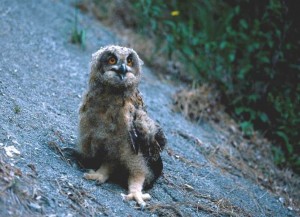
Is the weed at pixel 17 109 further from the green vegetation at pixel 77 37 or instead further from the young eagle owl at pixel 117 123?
the green vegetation at pixel 77 37

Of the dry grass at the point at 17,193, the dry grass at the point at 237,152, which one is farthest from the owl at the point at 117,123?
the dry grass at the point at 237,152

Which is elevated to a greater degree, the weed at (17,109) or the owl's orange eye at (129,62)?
the owl's orange eye at (129,62)

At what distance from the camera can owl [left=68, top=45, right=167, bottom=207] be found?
4.46 meters

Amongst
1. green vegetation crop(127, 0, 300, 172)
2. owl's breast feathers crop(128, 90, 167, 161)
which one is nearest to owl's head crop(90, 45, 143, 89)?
owl's breast feathers crop(128, 90, 167, 161)

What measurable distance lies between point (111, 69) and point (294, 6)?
205 inches

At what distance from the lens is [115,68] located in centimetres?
441

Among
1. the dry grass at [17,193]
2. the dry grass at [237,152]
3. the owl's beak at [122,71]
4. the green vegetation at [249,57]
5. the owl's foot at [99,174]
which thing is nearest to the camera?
the dry grass at [17,193]

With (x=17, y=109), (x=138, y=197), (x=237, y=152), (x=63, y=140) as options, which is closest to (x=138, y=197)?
(x=138, y=197)

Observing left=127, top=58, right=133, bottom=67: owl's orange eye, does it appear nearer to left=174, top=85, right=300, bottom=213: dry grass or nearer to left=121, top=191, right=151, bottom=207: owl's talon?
left=121, top=191, right=151, bottom=207: owl's talon

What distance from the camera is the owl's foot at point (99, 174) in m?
4.62

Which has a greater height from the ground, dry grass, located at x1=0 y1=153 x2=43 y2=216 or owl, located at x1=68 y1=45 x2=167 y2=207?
owl, located at x1=68 y1=45 x2=167 y2=207

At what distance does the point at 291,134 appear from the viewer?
835cm

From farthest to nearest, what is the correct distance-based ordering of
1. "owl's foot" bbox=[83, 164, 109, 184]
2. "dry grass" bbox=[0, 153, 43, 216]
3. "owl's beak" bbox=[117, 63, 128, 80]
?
1. "owl's foot" bbox=[83, 164, 109, 184]
2. "owl's beak" bbox=[117, 63, 128, 80]
3. "dry grass" bbox=[0, 153, 43, 216]

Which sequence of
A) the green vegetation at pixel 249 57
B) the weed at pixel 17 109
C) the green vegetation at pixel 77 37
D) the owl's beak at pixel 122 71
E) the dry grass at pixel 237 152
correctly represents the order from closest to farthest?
1. the owl's beak at pixel 122 71
2. the weed at pixel 17 109
3. the dry grass at pixel 237 152
4. the green vegetation at pixel 77 37
5. the green vegetation at pixel 249 57
